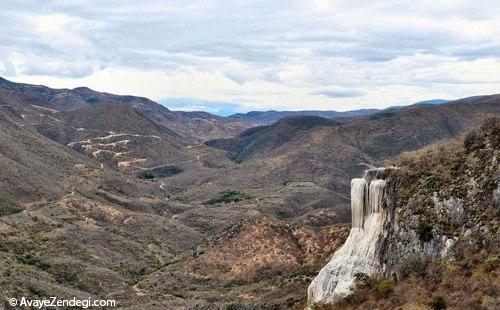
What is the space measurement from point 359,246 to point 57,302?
3622 cm

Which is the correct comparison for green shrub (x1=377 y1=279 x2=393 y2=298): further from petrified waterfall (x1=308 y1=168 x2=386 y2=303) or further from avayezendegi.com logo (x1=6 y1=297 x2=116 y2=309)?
avayezendegi.com logo (x1=6 y1=297 x2=116 y2=309)

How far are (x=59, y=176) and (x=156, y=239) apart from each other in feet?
123

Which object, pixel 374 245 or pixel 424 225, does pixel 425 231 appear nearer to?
pixel 424 225

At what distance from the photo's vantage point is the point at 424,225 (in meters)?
30.0

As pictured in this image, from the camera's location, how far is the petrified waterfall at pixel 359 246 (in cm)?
3152

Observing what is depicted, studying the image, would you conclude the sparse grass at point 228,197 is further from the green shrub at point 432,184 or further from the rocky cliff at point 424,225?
the green shrub at point 432,184

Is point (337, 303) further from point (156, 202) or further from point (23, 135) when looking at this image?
point (23, 135)

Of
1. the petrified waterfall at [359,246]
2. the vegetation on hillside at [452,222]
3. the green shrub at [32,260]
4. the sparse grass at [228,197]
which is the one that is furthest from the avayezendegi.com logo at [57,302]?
the sparse grass at [228,197]

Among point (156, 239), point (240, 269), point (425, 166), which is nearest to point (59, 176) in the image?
point (156, 239)

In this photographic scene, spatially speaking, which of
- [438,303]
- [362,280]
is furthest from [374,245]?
[438,303]

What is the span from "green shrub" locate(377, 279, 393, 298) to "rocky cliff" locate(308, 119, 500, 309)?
0.05m

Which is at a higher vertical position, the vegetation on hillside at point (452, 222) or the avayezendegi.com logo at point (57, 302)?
the vegetation on hillside at point (452, 222)

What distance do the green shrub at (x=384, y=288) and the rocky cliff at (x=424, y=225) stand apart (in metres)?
0.05

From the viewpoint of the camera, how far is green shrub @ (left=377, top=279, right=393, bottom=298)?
2817 centimetres
